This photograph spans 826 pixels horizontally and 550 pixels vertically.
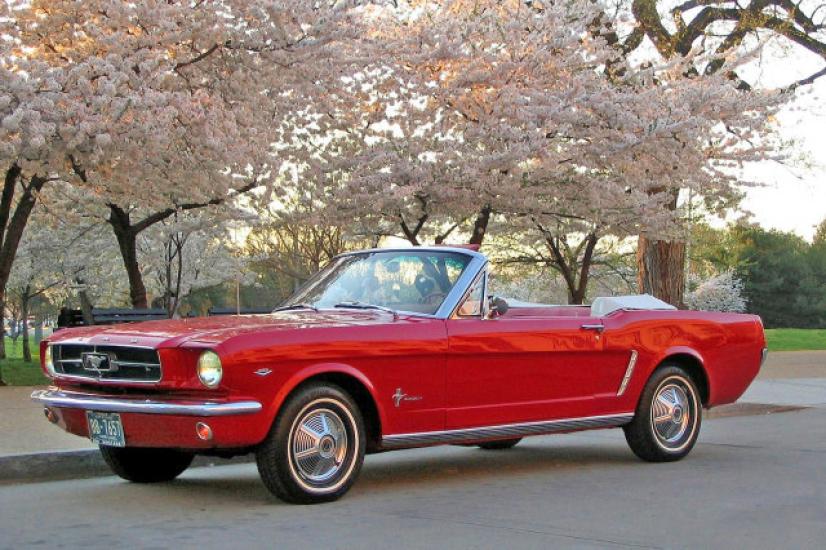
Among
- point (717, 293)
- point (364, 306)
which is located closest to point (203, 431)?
point (364, 306)

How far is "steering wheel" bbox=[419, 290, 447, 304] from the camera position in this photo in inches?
324

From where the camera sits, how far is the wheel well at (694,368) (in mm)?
9617

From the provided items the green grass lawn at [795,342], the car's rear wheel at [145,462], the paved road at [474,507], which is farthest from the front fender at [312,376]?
the green grass lawn at [795,342]

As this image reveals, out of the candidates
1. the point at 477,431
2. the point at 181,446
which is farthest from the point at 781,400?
the point at 181,446

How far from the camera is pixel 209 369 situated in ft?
22.5

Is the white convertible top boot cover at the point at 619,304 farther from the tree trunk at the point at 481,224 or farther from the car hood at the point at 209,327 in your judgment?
the tree trunk at the point at 481,224

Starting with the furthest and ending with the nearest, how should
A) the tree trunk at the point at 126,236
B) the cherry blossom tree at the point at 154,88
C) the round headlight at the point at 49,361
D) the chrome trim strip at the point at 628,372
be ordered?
the tree trunk at the point at 126,236 < the cherry blossom tree at the point at 154,88 < the chrome trim strip at the point at 628,372 < the round headlight at the point at 49,361

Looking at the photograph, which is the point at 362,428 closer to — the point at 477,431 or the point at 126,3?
the point at 477,431

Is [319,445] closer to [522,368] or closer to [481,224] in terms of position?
[522,368]

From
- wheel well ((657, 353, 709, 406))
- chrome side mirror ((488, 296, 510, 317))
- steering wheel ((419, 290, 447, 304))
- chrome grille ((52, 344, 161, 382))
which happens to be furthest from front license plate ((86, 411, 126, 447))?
wheel well ((657, 353, 709, 406))

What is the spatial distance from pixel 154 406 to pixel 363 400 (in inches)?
53.9

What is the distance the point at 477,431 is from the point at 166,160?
12172mm

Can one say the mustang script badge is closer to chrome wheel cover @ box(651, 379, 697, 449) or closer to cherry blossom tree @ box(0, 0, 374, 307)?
chrome wheel cover @ box(651, 379, 697, 449)

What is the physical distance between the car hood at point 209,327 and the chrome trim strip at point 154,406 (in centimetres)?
34
